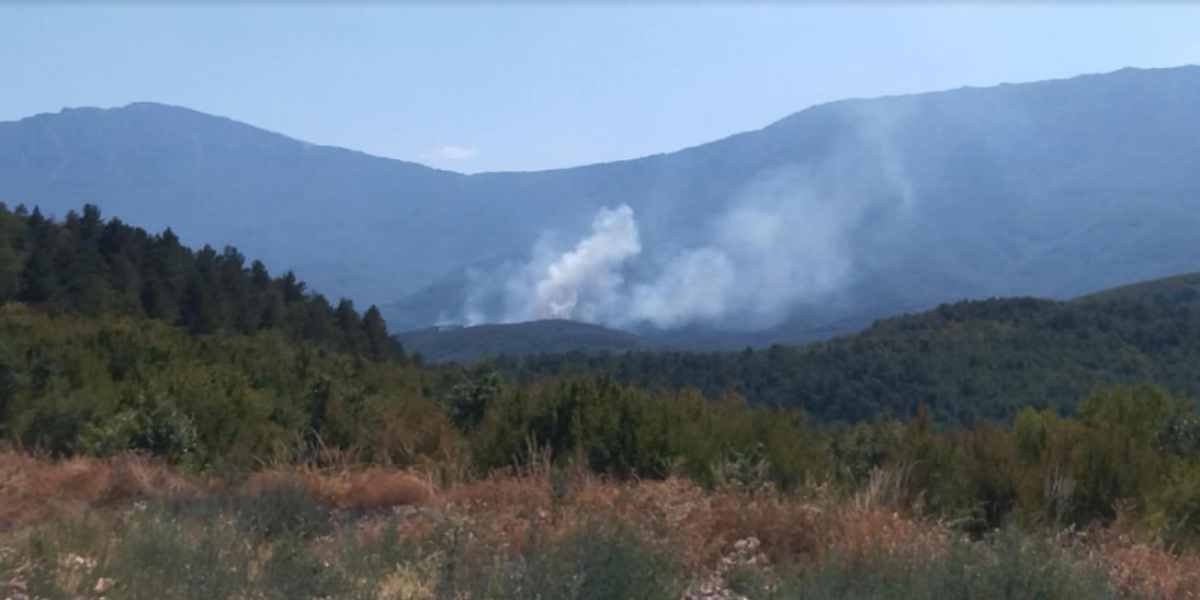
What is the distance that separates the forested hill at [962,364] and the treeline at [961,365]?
0.04 meters

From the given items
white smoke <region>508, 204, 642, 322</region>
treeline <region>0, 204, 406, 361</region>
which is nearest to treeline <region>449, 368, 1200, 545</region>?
treeline <region>0, 204, 406, 361</region>

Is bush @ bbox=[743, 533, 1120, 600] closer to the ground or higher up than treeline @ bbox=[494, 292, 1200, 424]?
higher up

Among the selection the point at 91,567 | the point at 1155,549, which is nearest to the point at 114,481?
the point at 91,567

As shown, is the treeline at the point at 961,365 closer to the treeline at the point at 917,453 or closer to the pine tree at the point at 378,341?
the pine tree at the point at 378,341

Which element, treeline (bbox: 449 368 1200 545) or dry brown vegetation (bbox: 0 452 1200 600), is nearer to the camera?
dry brown vegetation (bbox: 0 452 1200 600)

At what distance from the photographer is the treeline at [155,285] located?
27.3 metres

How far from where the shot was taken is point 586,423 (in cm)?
1020

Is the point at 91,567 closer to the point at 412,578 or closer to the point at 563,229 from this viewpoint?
the point at 412,578

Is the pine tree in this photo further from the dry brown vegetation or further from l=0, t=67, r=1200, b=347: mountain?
l=0, t=67, r=1200, b=347: mountain

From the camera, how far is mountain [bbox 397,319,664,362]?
237 ft

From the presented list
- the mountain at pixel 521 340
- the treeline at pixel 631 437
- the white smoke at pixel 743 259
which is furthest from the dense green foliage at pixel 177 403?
the white smoke at pixel 743 259

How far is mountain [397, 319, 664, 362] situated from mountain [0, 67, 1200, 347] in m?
18.0

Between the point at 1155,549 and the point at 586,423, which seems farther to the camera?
the point at 586,423

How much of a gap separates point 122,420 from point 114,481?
6.39ft
